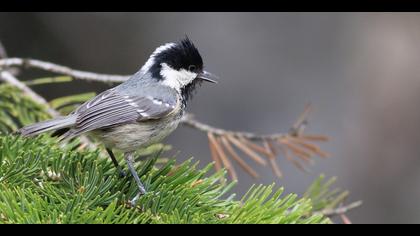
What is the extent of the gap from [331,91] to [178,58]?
71.7 inches

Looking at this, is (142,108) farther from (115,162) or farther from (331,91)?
(331,91)

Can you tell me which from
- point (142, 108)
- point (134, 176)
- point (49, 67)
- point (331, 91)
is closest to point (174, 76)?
point (142, 108)

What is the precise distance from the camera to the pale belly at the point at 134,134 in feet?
7.68

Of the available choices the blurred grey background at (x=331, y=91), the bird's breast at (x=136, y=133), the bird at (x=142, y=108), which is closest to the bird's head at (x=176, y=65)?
the bird at (x=142, y=108)

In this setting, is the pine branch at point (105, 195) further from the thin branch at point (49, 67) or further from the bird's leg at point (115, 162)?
the thin branch at point (49, 67)

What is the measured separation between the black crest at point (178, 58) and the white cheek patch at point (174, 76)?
2 cm

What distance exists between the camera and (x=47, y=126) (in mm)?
2043

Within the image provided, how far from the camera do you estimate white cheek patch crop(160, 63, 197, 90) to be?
2715 mm

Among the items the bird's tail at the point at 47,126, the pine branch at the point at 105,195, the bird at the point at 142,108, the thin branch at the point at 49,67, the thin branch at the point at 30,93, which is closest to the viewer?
the pine branch at the point at 105,195

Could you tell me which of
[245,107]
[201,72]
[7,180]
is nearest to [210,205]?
[7,180]

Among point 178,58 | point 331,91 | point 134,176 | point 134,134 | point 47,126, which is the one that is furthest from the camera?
point 331,91

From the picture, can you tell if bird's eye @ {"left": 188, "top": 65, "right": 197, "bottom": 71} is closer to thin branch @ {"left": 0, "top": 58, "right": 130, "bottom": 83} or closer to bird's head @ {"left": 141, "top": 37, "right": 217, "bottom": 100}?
bird's head @ {"left": 141, "top": 37, "right": 217, "bottom": 100}

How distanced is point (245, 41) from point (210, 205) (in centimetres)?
271
